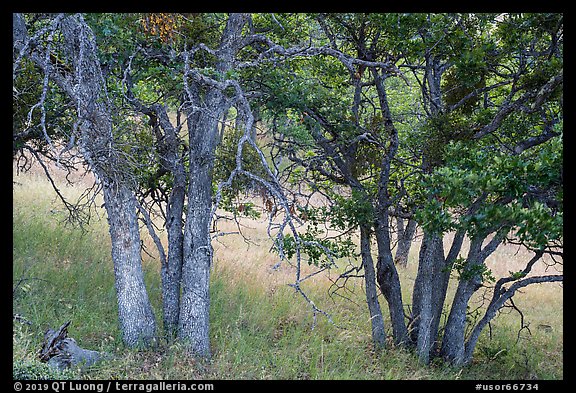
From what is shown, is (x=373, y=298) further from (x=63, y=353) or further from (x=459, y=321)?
(x=63, y=353)

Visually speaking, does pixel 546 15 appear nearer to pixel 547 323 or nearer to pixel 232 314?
pixel 232 314

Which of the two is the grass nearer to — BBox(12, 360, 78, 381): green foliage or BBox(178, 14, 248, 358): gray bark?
BBox(12, 360, 78, 381): green foliage

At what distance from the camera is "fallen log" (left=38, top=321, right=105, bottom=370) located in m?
6.89

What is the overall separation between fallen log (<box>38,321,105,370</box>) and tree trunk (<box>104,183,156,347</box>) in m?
0.67

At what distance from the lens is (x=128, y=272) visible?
7879 mm

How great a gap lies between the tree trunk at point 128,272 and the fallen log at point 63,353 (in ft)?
2.20

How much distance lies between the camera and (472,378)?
863cm

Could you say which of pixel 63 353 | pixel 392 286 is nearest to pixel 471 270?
pixel 392 286

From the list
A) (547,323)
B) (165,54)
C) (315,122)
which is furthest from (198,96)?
(547,323)

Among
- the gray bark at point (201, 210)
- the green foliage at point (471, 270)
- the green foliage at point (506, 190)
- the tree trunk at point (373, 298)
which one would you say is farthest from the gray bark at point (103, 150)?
the green foliage at point (471, 270)

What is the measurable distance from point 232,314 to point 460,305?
404cm

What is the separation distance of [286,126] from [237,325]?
3621 mm

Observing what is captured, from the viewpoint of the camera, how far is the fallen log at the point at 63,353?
689cm

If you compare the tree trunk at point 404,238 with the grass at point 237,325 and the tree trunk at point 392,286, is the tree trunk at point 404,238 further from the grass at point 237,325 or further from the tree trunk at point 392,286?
the grass at point 237,325
